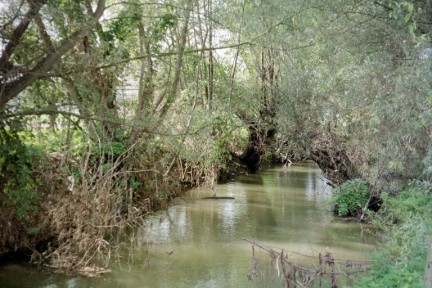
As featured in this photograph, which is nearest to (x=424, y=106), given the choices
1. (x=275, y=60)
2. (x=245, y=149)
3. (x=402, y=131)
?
(x=402, y=131)

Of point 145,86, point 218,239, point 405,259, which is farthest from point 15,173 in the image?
point 405,259

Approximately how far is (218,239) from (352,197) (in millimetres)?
4119

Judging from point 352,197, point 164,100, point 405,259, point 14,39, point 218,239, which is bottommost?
point 218,239

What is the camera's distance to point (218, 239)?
10484 mm

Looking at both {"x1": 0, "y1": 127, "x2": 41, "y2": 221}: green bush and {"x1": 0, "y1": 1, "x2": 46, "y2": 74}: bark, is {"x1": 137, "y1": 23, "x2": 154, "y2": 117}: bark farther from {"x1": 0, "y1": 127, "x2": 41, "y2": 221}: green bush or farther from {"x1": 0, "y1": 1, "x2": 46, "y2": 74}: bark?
{"x1": 0, "y1": 1, "x2": 46, "y2": 74}: bark

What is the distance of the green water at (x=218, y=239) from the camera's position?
786 cm

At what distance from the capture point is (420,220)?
246 inches

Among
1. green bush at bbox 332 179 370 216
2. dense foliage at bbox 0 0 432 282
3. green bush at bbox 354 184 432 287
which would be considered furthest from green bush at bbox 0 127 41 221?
green bush at bbox 332 179 370 216

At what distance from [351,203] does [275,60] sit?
7.20 metres

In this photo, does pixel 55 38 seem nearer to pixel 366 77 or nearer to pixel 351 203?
pixel 366 77

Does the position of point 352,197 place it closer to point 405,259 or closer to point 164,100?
point 164,100

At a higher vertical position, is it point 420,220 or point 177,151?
point 177,151

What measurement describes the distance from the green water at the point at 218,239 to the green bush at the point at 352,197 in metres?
0.39

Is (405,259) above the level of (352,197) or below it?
below
